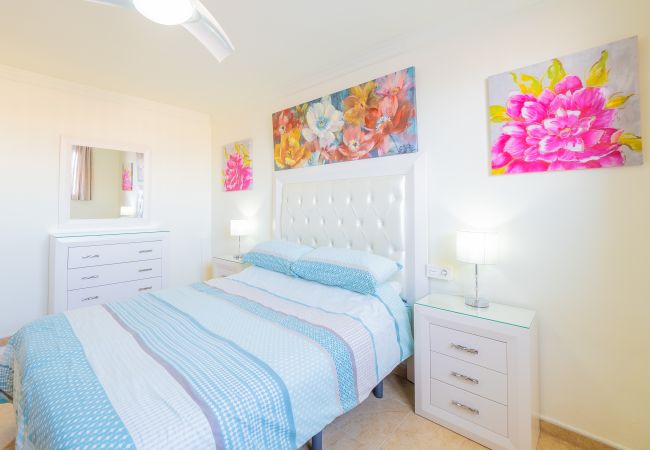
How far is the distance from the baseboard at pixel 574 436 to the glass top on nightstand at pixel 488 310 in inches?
24.0

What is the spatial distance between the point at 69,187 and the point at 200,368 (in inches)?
112

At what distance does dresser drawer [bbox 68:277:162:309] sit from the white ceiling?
1963 millimetres

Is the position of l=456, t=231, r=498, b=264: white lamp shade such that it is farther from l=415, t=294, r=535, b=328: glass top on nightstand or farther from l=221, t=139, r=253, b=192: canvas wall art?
l=221, t=139, r=253, b=192: canvas wall art

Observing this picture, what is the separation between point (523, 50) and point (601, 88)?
Answer: 17.9 inches

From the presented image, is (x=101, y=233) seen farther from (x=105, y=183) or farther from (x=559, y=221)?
(x=559, y=221)

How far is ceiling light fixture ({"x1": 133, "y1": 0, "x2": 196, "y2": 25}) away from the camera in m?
1.11

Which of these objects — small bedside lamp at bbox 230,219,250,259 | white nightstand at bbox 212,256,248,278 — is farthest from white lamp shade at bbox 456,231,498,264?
small bedside lamp at bbox 230,219,250,259

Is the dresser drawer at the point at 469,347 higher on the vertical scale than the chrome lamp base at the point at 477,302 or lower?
lower

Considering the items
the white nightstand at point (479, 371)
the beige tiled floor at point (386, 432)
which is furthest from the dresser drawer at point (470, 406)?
Result: the beige tiled floor at point (386, 432)

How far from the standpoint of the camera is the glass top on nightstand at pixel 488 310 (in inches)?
59.4

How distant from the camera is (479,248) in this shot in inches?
64.9

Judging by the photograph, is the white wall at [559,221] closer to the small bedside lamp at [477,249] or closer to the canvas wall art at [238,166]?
the small bedside lamp at [477,249]

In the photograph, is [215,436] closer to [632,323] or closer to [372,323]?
[372,323]

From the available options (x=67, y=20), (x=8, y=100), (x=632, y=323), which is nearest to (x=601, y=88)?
(x=632, y=323)
